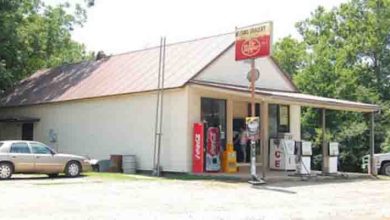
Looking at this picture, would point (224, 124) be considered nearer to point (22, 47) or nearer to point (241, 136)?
point (241, 136)

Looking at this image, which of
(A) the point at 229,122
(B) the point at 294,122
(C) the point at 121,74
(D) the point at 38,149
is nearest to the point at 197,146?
(A) the point at 229,122

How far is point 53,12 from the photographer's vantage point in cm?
4197

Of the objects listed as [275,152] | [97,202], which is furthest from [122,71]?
[97,202]

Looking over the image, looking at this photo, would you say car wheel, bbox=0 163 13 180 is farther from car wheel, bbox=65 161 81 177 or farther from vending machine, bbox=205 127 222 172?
vending machine, bbox=205 127 222 172

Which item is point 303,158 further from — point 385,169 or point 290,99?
point 385,169

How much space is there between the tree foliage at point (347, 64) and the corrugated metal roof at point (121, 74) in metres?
15.2

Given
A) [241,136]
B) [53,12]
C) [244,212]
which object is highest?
[53,12]

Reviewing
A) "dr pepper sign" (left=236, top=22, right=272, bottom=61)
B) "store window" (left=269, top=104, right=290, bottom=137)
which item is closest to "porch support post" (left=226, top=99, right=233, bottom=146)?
"store window" (left=269, top=104, right=290, bottom=137)

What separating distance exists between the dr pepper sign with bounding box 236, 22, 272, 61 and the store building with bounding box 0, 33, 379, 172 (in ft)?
6.31

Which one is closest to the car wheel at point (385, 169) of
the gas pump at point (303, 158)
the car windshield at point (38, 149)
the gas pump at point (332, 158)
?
the gas pump at point (332, 158)

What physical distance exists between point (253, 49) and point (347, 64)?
29.6 meters

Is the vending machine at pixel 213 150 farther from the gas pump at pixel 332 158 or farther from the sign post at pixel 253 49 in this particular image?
the gas pump at pixel 332 158

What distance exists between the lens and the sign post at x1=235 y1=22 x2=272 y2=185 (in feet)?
71.4

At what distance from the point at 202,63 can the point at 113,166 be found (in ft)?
19.5
